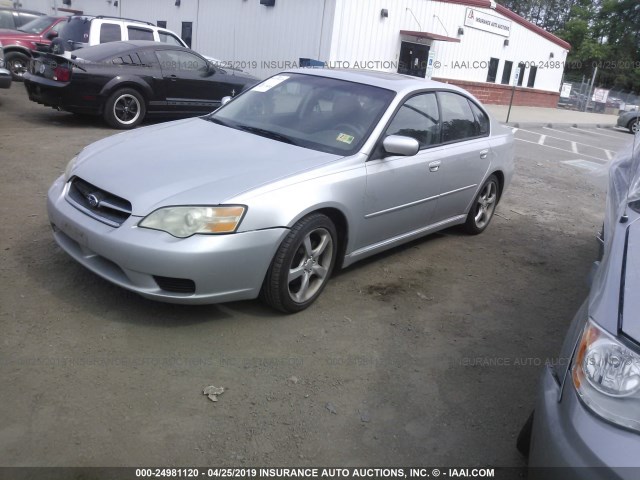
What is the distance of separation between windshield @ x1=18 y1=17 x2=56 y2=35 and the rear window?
2759 millimetres

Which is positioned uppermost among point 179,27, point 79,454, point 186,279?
point 179,27

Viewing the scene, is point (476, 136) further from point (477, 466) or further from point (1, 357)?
point (1, 357)

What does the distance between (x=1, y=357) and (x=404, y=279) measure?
2.92m

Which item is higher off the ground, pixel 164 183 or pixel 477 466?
pixel 164 183

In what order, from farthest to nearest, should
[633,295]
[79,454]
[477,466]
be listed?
[477,466] → [79,454] → [633,295]

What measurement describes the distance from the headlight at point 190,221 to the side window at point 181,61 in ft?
23.8

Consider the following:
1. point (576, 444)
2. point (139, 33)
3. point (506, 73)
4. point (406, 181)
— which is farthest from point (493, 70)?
point (576, 444)

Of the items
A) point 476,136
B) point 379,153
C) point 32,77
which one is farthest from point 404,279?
point 32,77

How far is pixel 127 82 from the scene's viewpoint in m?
9.27

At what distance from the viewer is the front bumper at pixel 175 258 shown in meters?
3.21

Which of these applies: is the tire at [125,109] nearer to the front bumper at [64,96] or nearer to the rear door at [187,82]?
the front bumper at [64,96]

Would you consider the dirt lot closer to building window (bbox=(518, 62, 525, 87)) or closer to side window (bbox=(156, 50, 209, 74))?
side window (bbox=(156, 50, 209, 74))

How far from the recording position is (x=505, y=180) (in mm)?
6191

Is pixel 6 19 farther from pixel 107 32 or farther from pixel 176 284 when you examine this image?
pixel 176 284
